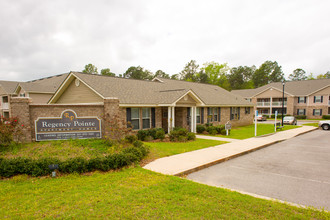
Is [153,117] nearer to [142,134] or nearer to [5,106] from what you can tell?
[142,134]

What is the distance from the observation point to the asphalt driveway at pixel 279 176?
557cm

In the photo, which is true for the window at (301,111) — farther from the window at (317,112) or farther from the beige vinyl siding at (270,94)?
the beige vinyl siding at (270,94)

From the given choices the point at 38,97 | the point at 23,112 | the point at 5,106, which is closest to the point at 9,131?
the point at 23,112

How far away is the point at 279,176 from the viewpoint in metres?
7.11

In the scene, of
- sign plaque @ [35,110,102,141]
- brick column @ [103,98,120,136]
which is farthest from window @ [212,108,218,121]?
sign plaque @ [35,110,102,141]

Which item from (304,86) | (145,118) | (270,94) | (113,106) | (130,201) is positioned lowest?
(130,201)

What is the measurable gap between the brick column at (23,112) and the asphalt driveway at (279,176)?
7.75 metres

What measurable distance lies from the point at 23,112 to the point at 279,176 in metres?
11.2

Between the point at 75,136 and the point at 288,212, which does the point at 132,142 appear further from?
the point at 288,212

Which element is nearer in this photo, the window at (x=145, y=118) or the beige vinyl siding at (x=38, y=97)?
the window at (x=145, y=118)

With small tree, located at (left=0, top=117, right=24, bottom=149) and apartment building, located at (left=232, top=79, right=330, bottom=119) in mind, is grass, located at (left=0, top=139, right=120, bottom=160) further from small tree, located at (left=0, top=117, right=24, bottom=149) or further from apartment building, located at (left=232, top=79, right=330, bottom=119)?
apartment building, located at (left=232, top=79, right=330, bottom=119)

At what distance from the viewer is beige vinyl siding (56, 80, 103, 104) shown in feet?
48.0

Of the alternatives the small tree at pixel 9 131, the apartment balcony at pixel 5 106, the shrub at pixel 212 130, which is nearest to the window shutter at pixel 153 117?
the shrub at pixel 212 130

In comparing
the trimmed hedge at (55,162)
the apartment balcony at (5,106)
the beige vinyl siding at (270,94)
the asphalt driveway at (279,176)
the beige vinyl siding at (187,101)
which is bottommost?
the asphalt driveway at (279,176)
